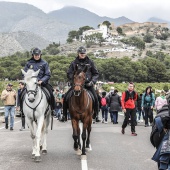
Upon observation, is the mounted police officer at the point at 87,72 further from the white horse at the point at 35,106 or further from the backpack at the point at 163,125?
the backpack at the point at 163,125

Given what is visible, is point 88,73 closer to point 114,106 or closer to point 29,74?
point 29,74

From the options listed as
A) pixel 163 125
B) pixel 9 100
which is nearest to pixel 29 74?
pixel 163 125

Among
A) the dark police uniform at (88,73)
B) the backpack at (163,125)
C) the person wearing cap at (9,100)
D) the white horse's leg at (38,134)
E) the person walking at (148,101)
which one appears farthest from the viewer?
the person walking at (148,101)

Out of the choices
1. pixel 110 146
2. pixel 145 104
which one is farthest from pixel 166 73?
pixel 110 146

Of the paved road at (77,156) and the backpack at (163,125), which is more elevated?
the backpack at (163,125)

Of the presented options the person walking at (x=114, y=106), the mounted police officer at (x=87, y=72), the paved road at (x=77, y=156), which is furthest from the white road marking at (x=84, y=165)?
the person walking at (x=114, y=106)

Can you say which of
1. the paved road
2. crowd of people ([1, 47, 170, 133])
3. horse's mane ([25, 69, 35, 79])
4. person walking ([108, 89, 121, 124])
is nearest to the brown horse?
crowd of people ([1, 47, 170, 133])

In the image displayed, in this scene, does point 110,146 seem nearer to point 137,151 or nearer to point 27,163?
point 137,151

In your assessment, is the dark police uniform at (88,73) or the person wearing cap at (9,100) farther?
the person wearing cap at (9,100)

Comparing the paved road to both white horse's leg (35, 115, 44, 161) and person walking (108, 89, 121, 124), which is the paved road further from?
person walking (108, 89, 121, 124)

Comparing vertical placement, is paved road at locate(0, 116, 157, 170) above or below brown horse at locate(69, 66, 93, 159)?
below

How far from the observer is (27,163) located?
8.49 meters

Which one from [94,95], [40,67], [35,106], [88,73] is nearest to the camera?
[35,106]

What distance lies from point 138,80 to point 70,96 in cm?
13201
